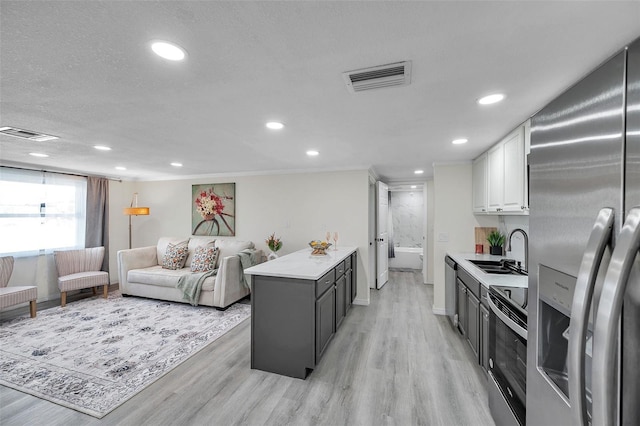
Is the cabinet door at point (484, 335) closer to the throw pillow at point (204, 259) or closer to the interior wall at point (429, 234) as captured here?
the interior wall at point (429, 234)

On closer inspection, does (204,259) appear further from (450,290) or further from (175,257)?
(450,290)

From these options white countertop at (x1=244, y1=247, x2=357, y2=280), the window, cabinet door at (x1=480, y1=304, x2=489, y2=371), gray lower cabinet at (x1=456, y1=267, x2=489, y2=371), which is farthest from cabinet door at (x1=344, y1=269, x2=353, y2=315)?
the window

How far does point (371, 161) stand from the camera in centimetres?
389

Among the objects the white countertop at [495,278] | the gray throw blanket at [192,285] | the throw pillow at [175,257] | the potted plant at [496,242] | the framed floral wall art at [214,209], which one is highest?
the framed floral wall art at [214,209]

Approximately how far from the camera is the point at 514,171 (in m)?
2.44

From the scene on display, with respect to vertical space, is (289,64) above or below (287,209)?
above

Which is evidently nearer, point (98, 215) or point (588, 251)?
point (588, 251)

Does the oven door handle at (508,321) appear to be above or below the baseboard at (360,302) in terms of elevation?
above

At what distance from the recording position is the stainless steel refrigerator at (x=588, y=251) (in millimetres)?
528

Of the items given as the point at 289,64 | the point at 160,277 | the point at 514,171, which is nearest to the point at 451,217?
the point at 514,171

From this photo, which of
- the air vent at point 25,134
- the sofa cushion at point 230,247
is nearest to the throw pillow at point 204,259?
the sofa cushion at point 230,247

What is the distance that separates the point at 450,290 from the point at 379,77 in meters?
3.04

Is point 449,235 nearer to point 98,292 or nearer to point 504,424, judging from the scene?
point 504,424

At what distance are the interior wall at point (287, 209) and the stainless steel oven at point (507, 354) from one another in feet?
7.87
